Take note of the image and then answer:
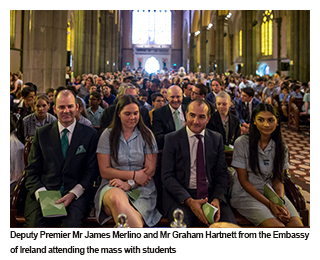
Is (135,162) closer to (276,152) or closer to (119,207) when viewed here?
(119,207)

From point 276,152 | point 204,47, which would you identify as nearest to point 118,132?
point 276,152

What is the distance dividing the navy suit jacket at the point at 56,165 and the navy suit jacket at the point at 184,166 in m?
0.79

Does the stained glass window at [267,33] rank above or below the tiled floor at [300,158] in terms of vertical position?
above

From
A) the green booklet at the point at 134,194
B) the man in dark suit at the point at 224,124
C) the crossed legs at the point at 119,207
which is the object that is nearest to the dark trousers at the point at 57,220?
the crossed legs at the point at 119,207

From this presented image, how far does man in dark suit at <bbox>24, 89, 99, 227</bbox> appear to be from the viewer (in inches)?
121

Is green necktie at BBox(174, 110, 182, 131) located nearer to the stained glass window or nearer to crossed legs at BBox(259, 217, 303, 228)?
crossed legs at BBox(259, 217, 303, 228)

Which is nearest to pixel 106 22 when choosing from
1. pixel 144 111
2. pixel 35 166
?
pixel 144 111

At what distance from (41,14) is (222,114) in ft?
25.0

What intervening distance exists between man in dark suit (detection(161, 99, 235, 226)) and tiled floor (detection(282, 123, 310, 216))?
2.36 metres

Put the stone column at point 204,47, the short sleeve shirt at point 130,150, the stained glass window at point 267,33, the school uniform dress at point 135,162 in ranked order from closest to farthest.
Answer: the school uniform dress at point 135,162
the short sleeve shirt at point 130,150
the stained glass window at point 267,33
the stone column at point 204,47

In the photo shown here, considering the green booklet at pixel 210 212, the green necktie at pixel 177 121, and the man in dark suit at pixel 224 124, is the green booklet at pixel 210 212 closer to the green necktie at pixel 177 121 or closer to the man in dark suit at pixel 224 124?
the man in dark suit at pixel 224 124

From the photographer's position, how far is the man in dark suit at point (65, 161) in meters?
3.07

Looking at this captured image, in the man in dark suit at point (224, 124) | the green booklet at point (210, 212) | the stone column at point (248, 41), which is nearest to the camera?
the green booklet at point (210, 212)
